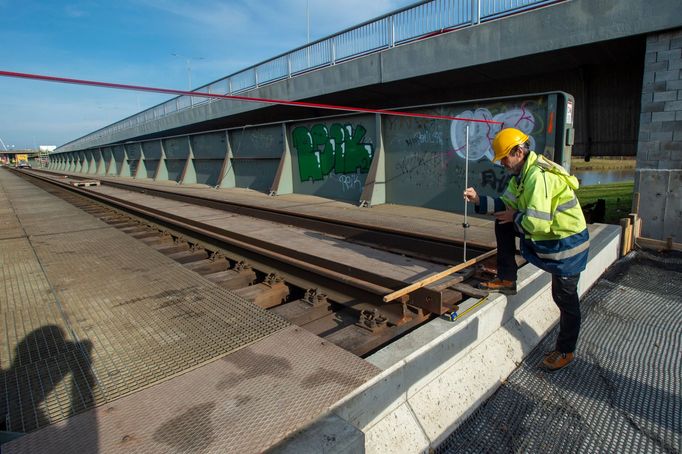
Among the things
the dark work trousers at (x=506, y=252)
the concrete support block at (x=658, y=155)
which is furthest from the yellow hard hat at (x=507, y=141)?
the concrete support block at (x=658, y=155)

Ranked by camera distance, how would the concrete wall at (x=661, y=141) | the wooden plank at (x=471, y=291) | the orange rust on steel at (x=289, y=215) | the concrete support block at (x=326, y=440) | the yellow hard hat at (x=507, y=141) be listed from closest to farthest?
the concrete support block at (x=326, y=440)
the yellow hard hat at (x=507, y=141)
the wooden plank at (x=471, y=291)
the orange rust on steel at (x=289, y=215)
the concrete wall at (x=661, y=141)

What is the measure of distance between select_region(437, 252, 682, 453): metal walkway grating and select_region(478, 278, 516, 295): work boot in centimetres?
61

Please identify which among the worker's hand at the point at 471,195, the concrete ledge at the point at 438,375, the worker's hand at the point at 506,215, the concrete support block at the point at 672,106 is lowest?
the concrete ledge at the point at 438,375

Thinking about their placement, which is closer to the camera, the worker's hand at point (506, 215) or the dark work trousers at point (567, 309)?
the dark work trousers at point (567, 309)

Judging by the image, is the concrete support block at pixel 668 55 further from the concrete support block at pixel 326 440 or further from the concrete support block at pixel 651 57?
the concrete support block at pixel 326 440

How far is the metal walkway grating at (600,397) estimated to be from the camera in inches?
95.1

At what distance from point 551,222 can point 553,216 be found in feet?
0.16

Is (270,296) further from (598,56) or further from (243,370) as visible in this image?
(598,56)

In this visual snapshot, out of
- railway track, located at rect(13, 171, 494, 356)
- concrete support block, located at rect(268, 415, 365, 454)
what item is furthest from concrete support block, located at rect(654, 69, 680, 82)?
concrete support block, located at rect(268, 415, 365, 454)

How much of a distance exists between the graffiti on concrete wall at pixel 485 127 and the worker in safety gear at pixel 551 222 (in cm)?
483

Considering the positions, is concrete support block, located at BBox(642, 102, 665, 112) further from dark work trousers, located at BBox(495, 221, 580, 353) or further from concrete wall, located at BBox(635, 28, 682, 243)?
dark work trousers, located at BBox(495, 221, 580, 353)

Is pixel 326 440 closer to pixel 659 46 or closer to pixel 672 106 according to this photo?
pixel 672 106

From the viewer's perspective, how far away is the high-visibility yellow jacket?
2.93 metres

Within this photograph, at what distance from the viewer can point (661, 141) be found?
25.7ft
